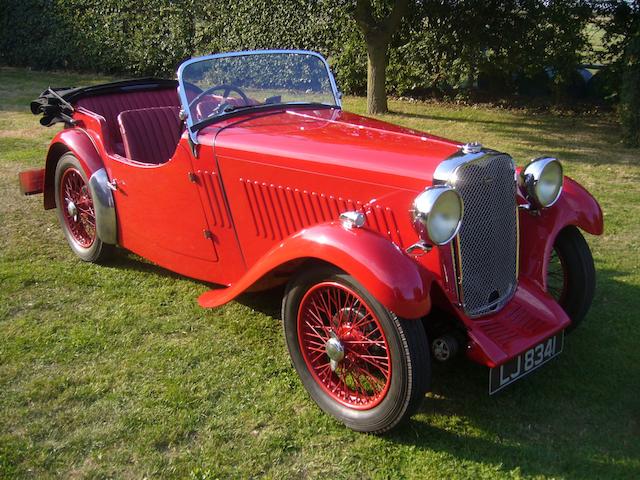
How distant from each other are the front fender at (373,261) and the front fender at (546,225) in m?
0.87

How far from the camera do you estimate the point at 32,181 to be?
5.18m

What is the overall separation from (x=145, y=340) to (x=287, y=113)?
1.67m

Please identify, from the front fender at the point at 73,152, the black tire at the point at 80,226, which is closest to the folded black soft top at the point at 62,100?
the front fender at the point at 73,152

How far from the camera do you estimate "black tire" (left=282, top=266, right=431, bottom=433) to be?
104 inches

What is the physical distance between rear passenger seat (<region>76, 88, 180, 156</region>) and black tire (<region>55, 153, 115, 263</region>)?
376 mm

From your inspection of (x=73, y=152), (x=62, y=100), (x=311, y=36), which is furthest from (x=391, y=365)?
Answer: (x=311, y=36)

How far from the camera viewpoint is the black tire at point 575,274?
11.4 feet

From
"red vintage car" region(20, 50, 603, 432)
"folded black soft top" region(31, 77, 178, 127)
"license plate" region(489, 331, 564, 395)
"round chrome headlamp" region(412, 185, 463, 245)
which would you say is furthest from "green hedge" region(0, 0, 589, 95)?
"round chrome headlamp" region(412, 185, 463, 245)

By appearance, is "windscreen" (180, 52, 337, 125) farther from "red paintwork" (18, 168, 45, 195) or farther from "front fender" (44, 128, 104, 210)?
"red paintwork" (18, 168, 45, 195)

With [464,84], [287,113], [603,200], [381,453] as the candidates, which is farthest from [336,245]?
[464,84]

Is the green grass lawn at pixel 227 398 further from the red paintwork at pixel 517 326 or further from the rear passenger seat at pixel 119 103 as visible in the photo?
the rear passenger seat at pixel 119 103

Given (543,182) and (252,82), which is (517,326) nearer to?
(543,182)

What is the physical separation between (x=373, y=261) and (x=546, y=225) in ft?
4.15

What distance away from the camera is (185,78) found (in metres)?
3.74
